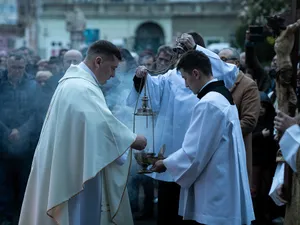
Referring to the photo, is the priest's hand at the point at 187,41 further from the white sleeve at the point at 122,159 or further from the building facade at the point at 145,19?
the building facade at the point at 145,19

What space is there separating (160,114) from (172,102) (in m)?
0.16

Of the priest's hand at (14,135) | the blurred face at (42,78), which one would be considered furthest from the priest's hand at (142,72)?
the blurred face at (42,78)

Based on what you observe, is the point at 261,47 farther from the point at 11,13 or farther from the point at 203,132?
the point at 11,13

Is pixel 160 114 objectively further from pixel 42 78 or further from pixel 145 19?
pixel 145 19

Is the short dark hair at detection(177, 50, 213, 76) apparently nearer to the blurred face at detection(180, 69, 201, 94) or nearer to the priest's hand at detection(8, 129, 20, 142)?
the blurred face at detection(180, 69, 201, 94)

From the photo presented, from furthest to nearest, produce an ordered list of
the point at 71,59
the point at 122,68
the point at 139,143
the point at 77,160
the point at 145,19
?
1. the point at 145,19
2. the point at 71,59
3. the point at 122,68
4. the point at 139,143
5. the point at 77,160

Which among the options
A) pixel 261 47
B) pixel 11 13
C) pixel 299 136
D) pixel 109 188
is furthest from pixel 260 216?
pixel 11 13

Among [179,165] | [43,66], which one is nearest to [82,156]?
[179,165]

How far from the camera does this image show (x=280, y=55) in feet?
16.8

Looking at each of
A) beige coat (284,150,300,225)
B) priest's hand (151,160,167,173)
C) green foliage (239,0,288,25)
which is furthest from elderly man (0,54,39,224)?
green foliage (239,0,288,25)

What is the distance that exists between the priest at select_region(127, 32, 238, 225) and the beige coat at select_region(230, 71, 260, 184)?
35.1 inches

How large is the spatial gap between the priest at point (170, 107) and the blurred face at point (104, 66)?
0.52 m

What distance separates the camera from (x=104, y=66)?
17.1ft

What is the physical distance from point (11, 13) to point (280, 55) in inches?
1390
